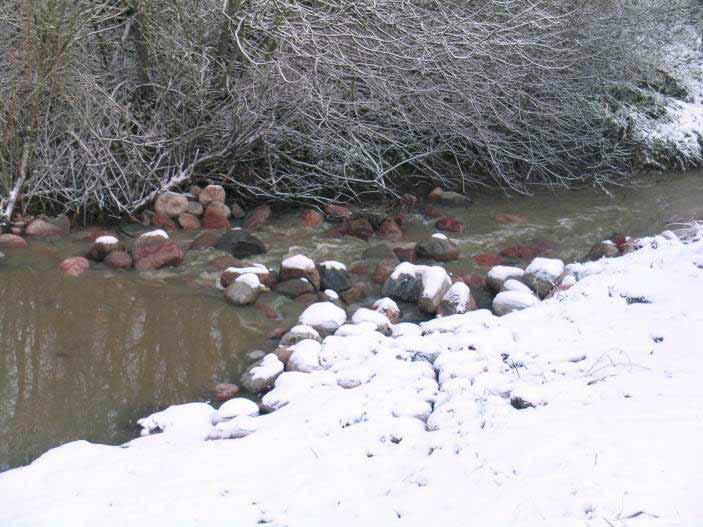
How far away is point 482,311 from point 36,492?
2899 mm

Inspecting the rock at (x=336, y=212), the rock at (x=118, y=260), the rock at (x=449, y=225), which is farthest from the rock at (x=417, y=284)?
the rock at (x=118, y=260)

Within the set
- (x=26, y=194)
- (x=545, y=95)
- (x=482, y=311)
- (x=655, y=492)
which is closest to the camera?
(x=655, y=492)

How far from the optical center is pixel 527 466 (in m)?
2.76

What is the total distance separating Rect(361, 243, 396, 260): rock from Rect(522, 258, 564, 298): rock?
1160 millimetres

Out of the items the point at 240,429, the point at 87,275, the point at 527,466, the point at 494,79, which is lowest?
the point at 87,275

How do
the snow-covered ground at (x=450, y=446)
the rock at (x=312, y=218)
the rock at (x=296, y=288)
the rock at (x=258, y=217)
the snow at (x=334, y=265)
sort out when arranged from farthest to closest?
the rock at (x=312, y=218), the rock at (x=258, y=217), the snow at (x=334, y=265), the rock at (x=296, y=288), the snow-covered ground at (x=450, y=446)

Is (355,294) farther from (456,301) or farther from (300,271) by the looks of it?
(456,301)

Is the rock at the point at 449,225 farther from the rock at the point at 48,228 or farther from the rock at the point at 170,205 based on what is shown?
the rock at the point at 48,228

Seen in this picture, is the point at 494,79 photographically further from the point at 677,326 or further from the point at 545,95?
the point at 677,326

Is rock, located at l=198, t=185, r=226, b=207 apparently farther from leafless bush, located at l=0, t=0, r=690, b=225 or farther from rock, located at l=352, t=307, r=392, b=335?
rock, located at l=352, t=307, r=392, b=335

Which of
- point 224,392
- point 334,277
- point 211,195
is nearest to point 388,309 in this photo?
point 334,277

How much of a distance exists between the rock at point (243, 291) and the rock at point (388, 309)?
2.83ft

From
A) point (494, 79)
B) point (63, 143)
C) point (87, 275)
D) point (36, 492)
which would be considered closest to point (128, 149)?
point (63, 143)

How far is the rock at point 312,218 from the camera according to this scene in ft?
24.0
